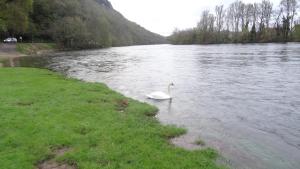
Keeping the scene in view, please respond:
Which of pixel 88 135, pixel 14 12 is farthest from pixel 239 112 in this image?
pixel 14 12

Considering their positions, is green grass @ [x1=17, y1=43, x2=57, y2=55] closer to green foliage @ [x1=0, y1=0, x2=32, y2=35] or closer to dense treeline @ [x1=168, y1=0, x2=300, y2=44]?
green foliage @ [x1=0, y1=0, x2=32, y2=35]

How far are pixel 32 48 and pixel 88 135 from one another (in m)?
65.2

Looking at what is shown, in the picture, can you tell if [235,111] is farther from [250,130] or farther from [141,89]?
[141,89]

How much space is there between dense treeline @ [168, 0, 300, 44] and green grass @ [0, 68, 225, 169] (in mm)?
98297

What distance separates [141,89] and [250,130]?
10.2 meters

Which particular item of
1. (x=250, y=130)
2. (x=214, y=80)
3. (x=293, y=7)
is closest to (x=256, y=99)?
(x=250, y=130)

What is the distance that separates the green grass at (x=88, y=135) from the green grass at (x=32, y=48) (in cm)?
5229

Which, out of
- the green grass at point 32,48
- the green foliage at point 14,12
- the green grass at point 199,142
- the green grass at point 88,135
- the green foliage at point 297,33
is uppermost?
the green foliage at point 14,12

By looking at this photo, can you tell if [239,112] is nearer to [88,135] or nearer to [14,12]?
[88,135]

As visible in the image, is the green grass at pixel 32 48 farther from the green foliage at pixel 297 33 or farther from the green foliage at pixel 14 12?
the green foliage at pixel 297 33

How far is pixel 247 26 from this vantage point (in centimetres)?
11569

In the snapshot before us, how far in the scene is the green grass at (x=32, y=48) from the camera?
62.3 m

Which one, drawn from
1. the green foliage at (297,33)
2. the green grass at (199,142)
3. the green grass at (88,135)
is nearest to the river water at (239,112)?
the green grass at (199,142)

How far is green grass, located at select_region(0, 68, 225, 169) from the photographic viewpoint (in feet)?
25.6
